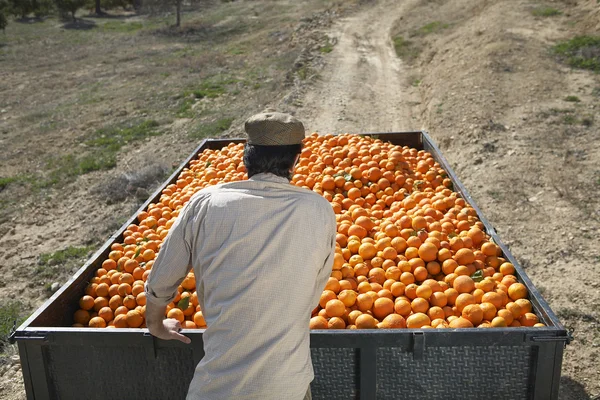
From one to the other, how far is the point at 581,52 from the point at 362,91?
617 centimetres

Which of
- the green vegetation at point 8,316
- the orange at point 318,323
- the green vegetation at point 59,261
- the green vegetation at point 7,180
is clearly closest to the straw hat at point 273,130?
the orange at point 318,323

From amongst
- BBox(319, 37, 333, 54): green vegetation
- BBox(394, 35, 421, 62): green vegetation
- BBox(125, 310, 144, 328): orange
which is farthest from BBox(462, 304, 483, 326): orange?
BBox(319, 37, 333, 54): green vegetation

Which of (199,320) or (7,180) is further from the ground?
(199,320)

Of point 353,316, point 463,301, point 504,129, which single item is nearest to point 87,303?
point 353,316

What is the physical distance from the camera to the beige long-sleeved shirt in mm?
2490

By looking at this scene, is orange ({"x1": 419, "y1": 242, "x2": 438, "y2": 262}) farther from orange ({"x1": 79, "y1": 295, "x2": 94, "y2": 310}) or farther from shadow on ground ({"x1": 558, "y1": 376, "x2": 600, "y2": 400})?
orange ({"x1": 79, "y1": 295, "x2": 94, "y2": 310})

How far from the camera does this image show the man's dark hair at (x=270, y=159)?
261cm

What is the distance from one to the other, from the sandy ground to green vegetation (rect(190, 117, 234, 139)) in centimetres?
77

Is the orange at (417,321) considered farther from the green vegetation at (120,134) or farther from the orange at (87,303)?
the green vegetation at (120,134)

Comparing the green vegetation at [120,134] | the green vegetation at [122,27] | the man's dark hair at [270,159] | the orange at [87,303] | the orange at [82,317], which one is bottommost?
the green vegetation at [120,134]

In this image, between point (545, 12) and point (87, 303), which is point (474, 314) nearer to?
point (87, 303)

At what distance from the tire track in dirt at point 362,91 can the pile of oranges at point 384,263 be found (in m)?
7.23

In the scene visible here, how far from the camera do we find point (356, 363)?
10.8 ft

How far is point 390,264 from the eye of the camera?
4242 mm
